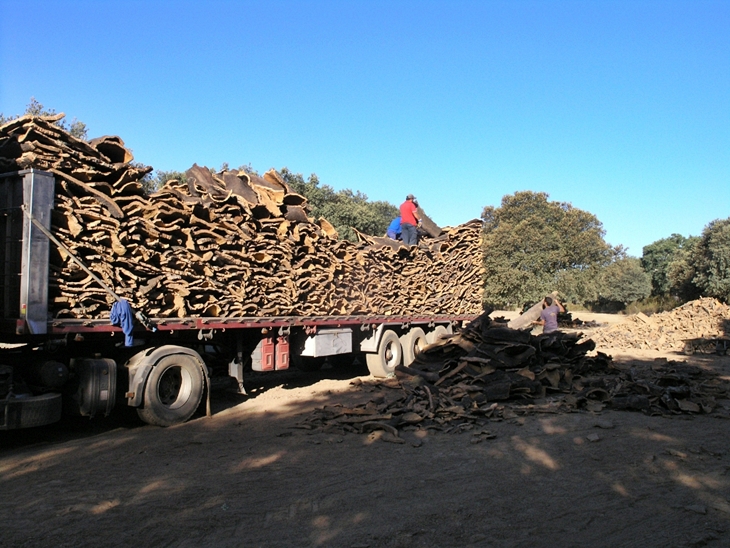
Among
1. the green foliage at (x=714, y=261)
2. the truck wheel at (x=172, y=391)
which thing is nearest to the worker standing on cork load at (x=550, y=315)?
the truck wheel at (x=172, y=391)

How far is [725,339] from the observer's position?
19797 millimetres

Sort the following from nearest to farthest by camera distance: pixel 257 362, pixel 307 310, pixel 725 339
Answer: pixel 257 362, pixel 307 310, pixel 725 339

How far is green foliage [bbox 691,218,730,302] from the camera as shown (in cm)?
3061

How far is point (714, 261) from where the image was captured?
31.3 m

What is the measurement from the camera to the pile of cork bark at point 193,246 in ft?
23.0

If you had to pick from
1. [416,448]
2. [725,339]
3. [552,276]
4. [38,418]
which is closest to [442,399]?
[416,448]

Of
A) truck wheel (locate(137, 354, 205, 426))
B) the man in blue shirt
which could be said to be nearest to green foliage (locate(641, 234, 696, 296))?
the man in blue shirt

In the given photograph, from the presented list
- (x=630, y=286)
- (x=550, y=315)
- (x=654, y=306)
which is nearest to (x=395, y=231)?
(x=550, y=315)

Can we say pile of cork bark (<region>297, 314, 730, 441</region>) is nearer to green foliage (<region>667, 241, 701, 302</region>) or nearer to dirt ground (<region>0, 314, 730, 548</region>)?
dirt ground (<region>0, 314, 730, 548</region>)

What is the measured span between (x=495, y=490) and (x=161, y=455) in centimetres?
368

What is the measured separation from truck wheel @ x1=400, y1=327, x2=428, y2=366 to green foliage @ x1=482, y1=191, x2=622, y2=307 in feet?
51.2

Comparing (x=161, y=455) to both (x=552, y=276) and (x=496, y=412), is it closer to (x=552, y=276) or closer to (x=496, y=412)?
(x=496, y=412)

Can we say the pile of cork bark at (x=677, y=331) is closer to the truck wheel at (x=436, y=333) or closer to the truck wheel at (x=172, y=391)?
the truck wheel at (x=436, y=333)

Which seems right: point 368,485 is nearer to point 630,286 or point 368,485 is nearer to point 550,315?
point 550,315
